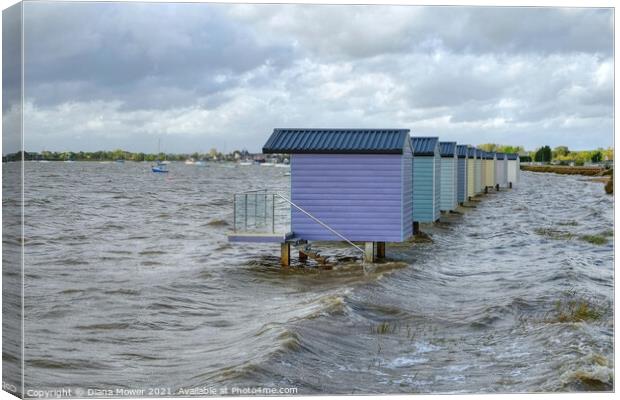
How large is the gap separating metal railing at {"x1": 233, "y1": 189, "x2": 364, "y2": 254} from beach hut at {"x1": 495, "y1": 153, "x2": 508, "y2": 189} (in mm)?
47552

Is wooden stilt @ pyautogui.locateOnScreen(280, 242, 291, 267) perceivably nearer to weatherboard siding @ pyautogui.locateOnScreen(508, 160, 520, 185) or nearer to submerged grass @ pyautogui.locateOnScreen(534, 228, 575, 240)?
submerged grass @ pyautogui.locateOnScreen(534, 228, 575, 240)

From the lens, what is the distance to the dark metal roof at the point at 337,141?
20.0 meters

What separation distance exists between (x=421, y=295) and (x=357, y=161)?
4.00 meters

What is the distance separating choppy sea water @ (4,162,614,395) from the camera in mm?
11156

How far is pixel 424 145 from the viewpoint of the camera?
2867cm

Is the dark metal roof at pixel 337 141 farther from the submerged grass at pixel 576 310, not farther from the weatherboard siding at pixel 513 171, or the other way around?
the weatherboard siding at pixel 513 171

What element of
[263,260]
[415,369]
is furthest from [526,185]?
[415,369]

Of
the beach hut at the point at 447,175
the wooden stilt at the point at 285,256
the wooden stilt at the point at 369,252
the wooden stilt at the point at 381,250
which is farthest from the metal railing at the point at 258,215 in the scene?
the beach hut at the point at 447,175

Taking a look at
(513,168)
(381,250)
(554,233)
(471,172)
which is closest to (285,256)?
(381,250)

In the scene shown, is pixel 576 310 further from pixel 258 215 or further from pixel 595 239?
pixel 595 239

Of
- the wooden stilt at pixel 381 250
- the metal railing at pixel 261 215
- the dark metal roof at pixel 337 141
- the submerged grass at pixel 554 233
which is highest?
the dark metal roof at pixel 337 141

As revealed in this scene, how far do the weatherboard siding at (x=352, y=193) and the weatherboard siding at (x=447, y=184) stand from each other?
1485 centimetres

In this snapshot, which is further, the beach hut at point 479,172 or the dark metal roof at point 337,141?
the beach hut at point 479,172

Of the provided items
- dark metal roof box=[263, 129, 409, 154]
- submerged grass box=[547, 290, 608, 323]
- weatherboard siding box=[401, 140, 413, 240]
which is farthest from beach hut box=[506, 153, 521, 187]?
submerged grass box=[547, 290, 608, 323]
